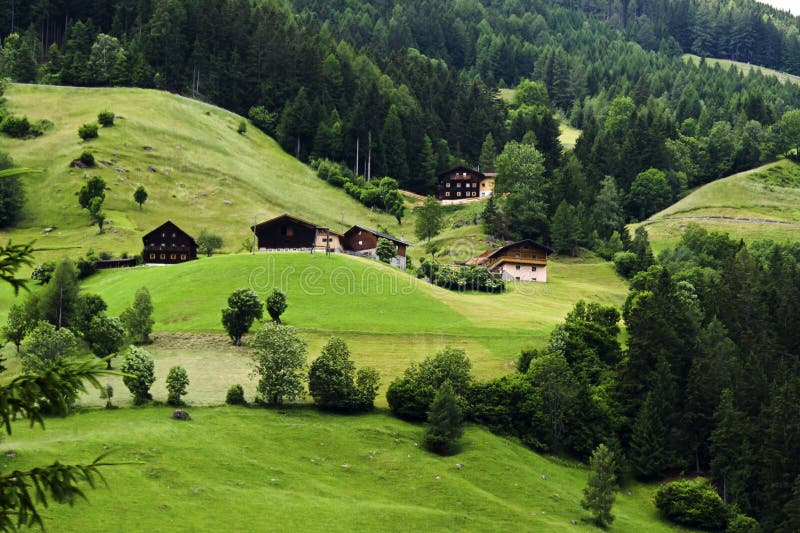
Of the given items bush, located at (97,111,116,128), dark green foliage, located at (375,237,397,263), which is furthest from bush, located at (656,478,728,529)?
bush, located at (97,111,116,128)

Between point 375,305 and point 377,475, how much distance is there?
129 ft

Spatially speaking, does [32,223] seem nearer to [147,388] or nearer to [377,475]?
[147,388]

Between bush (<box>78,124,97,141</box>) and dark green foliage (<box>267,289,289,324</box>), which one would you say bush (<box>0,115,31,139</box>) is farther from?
dark green foliage (<box>267,289,289,324</box>)

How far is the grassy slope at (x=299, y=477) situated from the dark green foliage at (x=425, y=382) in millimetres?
1786

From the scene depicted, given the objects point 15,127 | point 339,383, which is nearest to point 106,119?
point 15,127

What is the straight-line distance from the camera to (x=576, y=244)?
164 m

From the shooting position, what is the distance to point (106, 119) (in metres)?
170

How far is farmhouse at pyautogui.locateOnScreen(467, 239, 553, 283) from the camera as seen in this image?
143m

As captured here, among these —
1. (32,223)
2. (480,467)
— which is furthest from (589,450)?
(32,223)

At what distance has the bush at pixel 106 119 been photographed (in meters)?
170

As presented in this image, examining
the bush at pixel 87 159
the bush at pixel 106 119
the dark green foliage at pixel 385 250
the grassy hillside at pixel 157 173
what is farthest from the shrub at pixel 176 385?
the bush at pixel 106 119

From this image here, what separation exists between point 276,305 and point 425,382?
23.8 meters

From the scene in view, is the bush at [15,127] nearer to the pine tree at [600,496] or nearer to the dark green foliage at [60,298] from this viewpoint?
the dark green foliage at [60,298]

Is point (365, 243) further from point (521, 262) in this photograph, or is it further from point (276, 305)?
point (276, 305)
